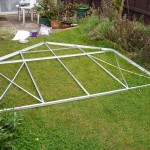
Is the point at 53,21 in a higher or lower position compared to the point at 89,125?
higher

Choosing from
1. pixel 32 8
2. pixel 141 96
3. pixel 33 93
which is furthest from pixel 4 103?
pixel 32 8

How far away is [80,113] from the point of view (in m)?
4.27

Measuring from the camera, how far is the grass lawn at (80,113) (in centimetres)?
368

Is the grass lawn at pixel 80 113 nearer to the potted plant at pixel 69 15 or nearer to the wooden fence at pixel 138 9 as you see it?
the wooden fence at pixel 138 9

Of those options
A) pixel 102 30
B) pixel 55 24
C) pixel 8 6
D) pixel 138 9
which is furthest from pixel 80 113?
pixel 8 6

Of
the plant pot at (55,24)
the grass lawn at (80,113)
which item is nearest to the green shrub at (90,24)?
the plant pot at (55,24)

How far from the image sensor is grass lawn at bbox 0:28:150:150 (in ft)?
12.1

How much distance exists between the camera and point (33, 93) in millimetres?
4727

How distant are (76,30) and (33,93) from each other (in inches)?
153

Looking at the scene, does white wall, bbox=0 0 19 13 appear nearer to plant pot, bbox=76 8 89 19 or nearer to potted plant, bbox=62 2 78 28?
potted plant, bbox=62 2 78 28

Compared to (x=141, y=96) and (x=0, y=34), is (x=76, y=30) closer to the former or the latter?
(x=0, y=34)

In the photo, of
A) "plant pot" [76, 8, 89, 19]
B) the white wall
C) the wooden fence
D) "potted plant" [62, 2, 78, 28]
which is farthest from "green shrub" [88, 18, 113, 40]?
the white wall

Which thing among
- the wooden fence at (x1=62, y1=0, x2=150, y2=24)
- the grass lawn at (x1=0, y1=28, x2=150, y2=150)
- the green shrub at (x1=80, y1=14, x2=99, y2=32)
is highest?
the wooden fence at (x1=62, y1=0, x2=150, y2=24)

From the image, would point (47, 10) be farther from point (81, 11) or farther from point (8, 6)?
point (8, 6)
